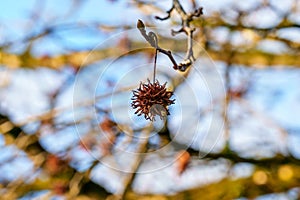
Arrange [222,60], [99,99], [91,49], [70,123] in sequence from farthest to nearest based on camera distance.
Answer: [91,49], [222,60], [70,123], [99,99]

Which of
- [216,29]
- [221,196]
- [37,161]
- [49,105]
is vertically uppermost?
[216,29]

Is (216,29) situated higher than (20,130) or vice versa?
(216,29)

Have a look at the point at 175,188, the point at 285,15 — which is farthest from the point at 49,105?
the point at 285,15

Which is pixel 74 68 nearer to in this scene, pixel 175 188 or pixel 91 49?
pixel 91 49

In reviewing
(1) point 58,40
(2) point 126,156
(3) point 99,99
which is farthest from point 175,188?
(1) point 58,40

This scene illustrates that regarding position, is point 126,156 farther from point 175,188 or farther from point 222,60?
point 222,60

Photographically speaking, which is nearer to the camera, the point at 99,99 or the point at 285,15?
the point at 99,99

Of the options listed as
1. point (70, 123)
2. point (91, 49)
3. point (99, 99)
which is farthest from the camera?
point (91, 49)
